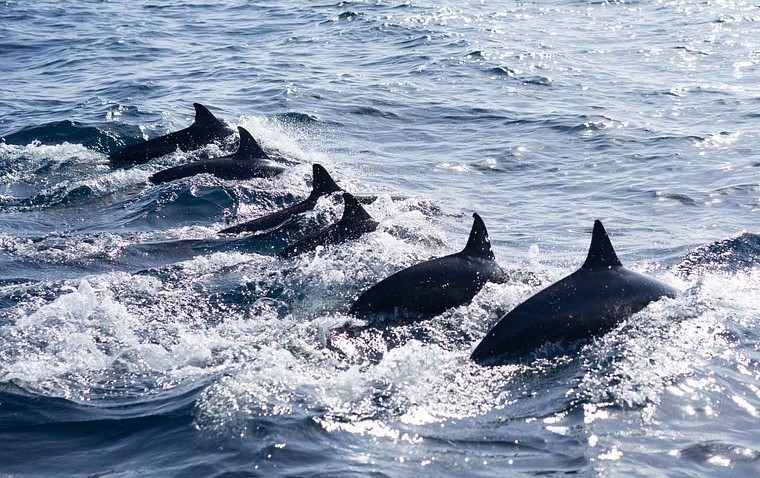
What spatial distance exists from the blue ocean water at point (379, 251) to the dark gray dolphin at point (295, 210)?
1.03ft

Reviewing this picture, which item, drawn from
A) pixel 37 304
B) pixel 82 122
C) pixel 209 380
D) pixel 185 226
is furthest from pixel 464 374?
pixel 82 122

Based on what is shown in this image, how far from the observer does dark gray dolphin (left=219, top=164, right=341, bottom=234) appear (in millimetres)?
15555

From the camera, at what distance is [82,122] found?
75.5 feet

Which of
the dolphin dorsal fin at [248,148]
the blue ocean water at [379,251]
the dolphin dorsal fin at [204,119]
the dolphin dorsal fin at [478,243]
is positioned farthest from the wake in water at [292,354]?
the dolphin dorsal fin at [204,119]

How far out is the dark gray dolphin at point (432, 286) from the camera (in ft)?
38.1

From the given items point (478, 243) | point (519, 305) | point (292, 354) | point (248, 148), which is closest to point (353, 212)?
point (478, 243)

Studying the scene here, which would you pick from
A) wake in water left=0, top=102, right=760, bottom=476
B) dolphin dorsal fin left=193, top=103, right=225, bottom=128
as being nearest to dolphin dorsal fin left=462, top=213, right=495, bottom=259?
wake in water left=0, top=102, right=760, bottom=476

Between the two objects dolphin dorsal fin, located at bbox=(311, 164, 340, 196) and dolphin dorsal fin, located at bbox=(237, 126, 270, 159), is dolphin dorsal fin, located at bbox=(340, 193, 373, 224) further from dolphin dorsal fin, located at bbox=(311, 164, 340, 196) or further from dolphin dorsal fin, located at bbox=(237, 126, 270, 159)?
dolphin dorsal fin, located at bbox=(237, 126, 270, 159)

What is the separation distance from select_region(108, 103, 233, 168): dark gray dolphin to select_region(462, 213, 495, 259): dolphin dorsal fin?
9461 mm

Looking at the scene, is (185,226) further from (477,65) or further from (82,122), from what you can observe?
(477,65)

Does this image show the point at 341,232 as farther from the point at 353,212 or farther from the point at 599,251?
the point at 599,251

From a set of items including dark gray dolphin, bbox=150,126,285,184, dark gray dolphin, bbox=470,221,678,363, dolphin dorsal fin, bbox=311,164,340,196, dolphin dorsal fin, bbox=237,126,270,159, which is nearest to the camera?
dark gray dolphin, bbox=470,221,678,363

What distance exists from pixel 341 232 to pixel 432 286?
2873mm

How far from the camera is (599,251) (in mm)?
11164
